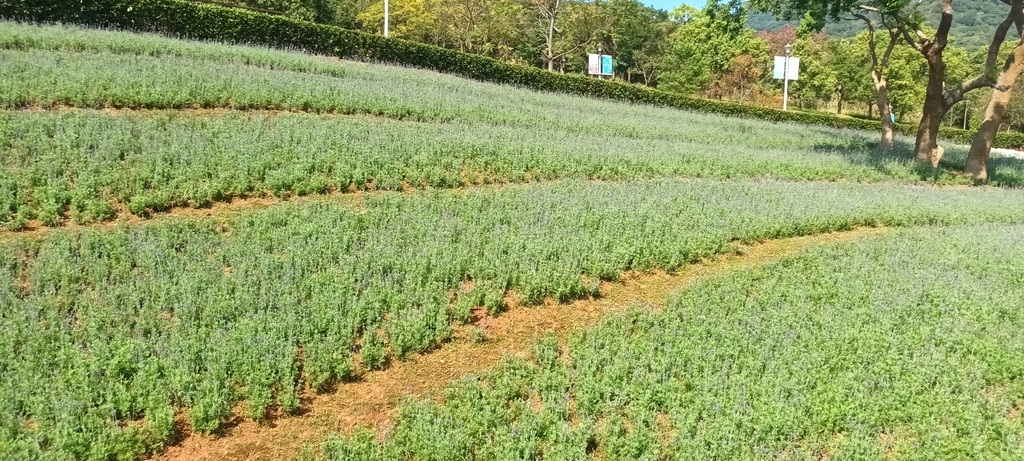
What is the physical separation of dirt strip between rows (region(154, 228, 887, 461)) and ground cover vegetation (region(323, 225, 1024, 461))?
0.28 m

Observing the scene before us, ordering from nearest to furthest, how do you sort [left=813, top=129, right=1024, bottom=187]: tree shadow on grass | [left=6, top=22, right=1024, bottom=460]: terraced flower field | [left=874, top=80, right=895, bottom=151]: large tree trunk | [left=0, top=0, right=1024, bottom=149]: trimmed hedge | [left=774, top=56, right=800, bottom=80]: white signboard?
[left=6, top=22, right=1024, bottom=460]: terraced flower field, [left=813, top=129, right=1024, bottom=187]: tree shadow on grass, [left=874, top=80, right=895, bottom=151]: large tree trunk, [left=0, top=0, right=1024, bottom=149]: trimmed hedge, [left=774, top=56, right=800, bottom=80]: white signboard

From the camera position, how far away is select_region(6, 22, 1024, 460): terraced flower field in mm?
4723

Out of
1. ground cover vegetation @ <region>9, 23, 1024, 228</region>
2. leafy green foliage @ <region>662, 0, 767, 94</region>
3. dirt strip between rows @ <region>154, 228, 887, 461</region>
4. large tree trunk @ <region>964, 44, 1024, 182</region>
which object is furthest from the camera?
leafy green foliage @ <region>662, 0, 767, 94</region>

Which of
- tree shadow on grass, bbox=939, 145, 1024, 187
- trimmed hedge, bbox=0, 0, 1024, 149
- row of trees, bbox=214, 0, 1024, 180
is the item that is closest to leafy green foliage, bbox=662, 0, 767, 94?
row of trees, bbox=214, 0, 1024, 180

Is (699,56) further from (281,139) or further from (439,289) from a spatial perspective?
(439,289)

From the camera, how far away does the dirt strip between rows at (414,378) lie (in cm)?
455

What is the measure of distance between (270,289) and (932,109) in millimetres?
18822

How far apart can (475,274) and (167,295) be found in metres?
3.24

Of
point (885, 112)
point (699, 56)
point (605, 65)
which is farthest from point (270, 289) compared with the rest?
point (699, 56)

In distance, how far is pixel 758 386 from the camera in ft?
17.3

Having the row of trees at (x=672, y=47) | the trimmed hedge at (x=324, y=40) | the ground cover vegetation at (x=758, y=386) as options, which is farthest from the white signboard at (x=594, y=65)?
the ground cover vegetation at (x=758, y=386)

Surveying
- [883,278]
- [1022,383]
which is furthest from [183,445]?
[883,278]

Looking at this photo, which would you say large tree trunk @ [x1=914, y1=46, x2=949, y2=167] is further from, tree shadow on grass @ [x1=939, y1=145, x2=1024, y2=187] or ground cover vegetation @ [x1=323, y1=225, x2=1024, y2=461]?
ground cover vegetation @ [x1=323, y1=225, x2=1024, y2=461]

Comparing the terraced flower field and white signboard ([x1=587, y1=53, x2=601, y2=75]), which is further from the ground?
white signboard ([x1=587, y1=53, x2=601, y2=75])
